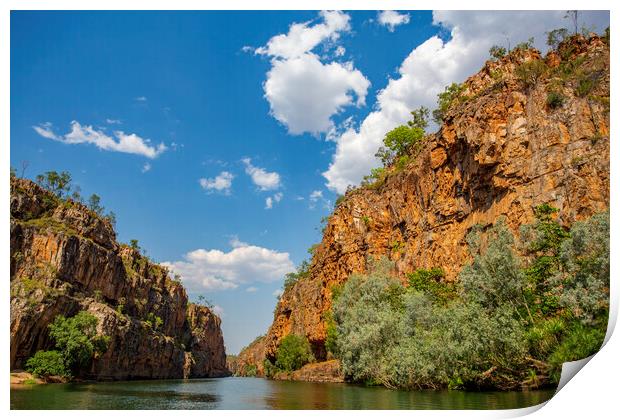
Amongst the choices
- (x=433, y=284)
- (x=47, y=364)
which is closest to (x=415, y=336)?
(x=433, y=284)

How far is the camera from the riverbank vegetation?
22.4 meters

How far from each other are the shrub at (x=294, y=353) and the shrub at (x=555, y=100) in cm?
4746

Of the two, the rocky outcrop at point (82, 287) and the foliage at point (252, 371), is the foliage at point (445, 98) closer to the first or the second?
the rocky outcrop at point (82, 287)

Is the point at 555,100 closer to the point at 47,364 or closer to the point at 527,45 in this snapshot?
the point at 527,45

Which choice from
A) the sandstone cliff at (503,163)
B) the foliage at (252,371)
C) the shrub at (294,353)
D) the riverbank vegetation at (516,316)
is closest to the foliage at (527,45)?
the sandstone cliff at (503,163)

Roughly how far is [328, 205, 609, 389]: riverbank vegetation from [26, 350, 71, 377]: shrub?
34.2 meters

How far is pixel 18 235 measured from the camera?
58.8m

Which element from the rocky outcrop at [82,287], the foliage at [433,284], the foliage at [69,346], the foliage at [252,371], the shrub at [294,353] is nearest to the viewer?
the foliage at [433,284]

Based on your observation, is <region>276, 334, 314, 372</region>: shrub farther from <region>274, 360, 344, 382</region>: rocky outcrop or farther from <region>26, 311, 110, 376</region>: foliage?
<region>26, 311, 110, 376</region>: foliage

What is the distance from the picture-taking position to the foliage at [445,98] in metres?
55.8

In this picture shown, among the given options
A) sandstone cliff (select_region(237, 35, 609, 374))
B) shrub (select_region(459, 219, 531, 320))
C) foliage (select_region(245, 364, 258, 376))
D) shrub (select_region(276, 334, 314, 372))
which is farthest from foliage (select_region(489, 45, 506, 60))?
foliage (select_region(245, 364, 258, 376))
